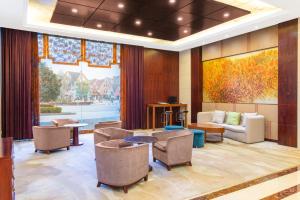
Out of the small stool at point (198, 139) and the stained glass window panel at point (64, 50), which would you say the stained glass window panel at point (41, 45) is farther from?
the small stool at point (198, 139)

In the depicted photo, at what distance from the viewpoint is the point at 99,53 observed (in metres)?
8.19

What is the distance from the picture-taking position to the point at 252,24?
19.9 feet

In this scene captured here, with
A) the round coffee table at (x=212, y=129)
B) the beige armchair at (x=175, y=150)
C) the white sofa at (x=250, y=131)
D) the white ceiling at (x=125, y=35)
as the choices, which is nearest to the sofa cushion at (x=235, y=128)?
the white sofa at (x=250, y=131)

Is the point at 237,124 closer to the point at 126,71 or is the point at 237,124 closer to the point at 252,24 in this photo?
the point at 252,24

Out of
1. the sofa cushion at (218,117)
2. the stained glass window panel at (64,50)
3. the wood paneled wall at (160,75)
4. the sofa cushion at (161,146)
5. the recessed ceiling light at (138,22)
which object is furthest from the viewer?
the wood paneled wall at (160,75)

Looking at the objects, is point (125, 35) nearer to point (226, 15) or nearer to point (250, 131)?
point (226, 15)

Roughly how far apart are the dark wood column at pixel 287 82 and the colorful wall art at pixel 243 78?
0.38 meters

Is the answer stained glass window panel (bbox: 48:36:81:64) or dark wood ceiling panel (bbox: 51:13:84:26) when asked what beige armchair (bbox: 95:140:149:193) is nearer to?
dark wood ceiling panel (bbox: 51:13:84:26)

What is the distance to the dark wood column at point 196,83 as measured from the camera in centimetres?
904

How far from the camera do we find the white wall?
946 centimetres

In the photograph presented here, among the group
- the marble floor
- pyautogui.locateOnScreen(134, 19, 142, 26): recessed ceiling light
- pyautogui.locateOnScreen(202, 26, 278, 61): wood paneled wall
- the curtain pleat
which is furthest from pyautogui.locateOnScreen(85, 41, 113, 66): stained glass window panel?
pyautogui.locateOnScreen(202, 26, 278, 61): wood paneled wall

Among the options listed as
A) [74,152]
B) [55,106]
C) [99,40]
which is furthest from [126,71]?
[74,152]

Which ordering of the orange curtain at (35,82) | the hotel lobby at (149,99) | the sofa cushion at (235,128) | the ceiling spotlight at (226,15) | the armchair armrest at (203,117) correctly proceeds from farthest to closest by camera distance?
1. the armchair armrest at (203,117)
2. the orange curtain at (35,82)
3. the sofa cushion at (235,128)
4. the ceiling spotlight at (226,15)
5. the hotel lobby at (149,99)

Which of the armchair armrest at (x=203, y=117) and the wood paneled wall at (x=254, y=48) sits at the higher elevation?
the wood paneled wall at (x=254, y=48)
